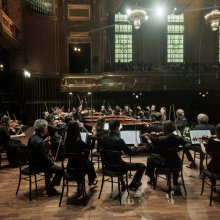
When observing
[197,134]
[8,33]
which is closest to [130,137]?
[197,134]

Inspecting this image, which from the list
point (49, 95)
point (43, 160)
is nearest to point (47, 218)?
point (43, 160)

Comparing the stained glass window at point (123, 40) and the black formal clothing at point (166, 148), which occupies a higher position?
the stained glass window at point (123, 40)

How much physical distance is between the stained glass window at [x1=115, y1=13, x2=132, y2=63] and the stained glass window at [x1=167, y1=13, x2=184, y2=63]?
2623 mm

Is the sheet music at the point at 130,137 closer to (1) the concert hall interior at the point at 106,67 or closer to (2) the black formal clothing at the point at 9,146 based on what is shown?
(1) the concert hall interior at the point at 106,67

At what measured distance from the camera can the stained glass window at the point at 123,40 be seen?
20.1 m

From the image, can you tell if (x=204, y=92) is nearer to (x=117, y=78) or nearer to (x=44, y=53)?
(x=117, y=78)

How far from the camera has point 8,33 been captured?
1380 cm

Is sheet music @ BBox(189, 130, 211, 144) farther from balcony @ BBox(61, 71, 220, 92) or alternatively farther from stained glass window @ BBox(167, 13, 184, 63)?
stained glass window @ BBox(167, 13, 184, 63)

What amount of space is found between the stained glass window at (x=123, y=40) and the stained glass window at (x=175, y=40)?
262 centimetres

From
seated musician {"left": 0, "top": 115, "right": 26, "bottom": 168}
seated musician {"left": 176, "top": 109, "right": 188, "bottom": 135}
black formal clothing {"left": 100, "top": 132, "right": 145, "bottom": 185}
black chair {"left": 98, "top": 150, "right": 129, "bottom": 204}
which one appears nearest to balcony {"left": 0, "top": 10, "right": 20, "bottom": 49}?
seated musician {"left": 0, "top": 115, "right": 26, "bottom": 168}

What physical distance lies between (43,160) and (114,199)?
1.38m

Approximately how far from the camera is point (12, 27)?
602 inches

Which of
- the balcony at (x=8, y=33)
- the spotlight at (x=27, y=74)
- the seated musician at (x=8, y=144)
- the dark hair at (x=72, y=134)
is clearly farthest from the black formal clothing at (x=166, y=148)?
the spotlight at (x=27, y=74)

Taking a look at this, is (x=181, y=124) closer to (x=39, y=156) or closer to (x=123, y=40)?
(x=39, y=156)
